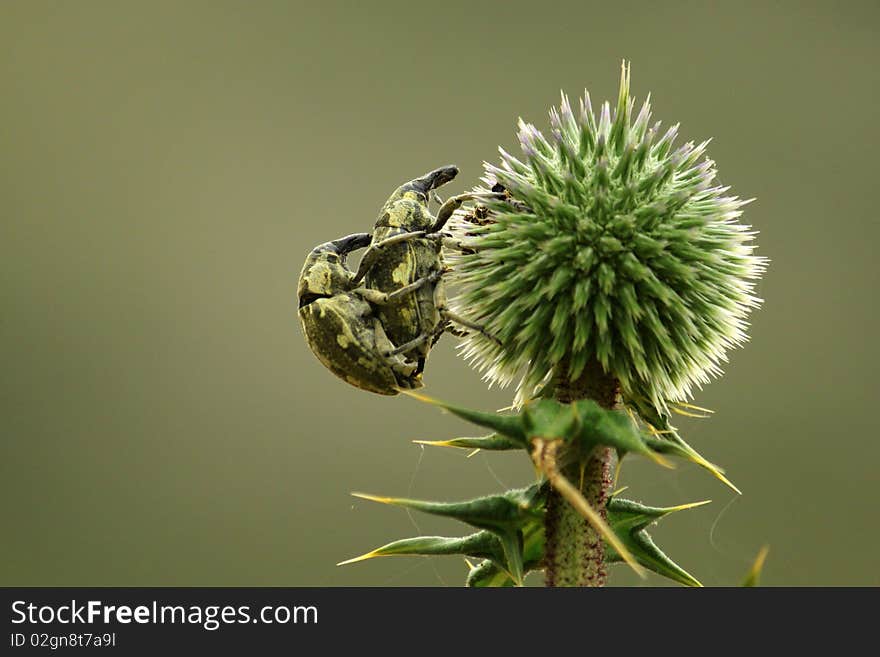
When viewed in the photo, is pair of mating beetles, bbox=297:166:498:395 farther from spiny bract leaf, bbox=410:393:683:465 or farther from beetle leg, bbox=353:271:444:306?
spiny bract leaf, bbox=410:393:683:465

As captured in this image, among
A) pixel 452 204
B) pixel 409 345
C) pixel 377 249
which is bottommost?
pixel 409 345

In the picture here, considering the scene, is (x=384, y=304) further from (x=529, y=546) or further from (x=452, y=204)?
(x=529, y=546)

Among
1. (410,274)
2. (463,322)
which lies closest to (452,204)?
(410,274)

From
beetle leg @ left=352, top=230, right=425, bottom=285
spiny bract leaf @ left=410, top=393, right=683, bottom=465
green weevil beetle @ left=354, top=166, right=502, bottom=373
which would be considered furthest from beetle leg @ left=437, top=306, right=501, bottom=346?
spiny bract leaf @ left=410, top=393, right=683, bottom=465

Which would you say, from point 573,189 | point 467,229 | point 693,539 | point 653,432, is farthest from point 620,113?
point 693,539

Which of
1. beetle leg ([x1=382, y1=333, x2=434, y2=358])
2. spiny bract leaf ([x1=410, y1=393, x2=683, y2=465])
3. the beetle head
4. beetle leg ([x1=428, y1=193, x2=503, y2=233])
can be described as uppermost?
beetle leg ([x1=428, y1=193, x2=503, y2=233])

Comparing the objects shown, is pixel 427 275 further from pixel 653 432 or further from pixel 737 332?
pixel 737 332
